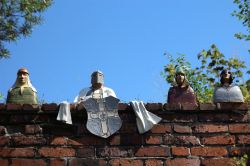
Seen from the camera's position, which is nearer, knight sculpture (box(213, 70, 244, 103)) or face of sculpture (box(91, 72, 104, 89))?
knight sculpture (box(213, 70, 244, 103))

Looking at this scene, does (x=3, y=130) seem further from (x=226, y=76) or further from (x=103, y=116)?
(x=226, y=76)

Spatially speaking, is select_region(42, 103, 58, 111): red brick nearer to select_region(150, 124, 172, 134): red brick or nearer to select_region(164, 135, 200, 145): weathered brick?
select_region(150, 124, 172, 134): red brick

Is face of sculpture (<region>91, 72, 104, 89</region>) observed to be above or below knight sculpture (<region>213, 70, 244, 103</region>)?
above

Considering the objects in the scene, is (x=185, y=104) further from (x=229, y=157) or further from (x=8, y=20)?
(x=8, y=20)

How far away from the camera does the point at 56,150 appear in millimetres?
4699

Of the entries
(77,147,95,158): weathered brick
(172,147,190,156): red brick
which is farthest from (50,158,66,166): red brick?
(172,147,190,156): red brick

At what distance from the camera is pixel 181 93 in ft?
17.8

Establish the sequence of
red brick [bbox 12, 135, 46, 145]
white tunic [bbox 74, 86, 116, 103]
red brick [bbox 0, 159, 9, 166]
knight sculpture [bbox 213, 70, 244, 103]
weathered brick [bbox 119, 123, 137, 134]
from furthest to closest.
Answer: white tunic [bbox 74, 86, 116, 103]
knight sculpture [bbox 213, 70, 244, 103]
weathered brick [bbox 119, 123, 137, 134]
red brick [bbox 12, 135, 46, 145]
red brick [bbox 0, 159, 9, 166]

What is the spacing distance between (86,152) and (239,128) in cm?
170

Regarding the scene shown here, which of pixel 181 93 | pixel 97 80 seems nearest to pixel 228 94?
pixel 181 93

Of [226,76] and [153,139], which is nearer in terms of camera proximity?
[153,139]

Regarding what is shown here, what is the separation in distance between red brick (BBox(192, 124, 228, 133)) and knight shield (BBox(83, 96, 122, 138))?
0.85 m

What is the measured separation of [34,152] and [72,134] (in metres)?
0.44

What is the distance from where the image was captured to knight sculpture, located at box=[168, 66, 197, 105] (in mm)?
5328
